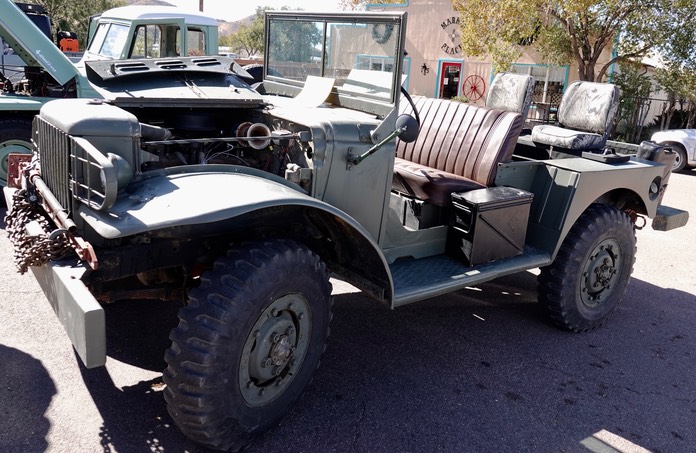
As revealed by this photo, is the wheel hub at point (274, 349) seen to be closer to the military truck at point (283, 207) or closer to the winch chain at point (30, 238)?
the military truck at point (283, 207)

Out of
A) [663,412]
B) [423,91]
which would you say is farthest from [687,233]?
[423,91]

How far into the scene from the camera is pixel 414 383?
3.55 m

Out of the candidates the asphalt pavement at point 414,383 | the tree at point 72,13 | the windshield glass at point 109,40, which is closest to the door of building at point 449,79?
the tree at point 72,13

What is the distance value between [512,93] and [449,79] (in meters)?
16.1

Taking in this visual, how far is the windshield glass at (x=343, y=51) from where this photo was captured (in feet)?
11.5

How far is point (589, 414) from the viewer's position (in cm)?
340

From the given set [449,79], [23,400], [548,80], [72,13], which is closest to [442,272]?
[23,400]

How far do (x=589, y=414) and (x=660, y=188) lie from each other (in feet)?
7.65

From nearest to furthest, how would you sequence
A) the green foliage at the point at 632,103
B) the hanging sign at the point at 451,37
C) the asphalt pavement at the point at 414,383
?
the asphalt pavement at the point at 414,383
the green foliage at the point at 632,103
the hanging sign at the point at 451,37

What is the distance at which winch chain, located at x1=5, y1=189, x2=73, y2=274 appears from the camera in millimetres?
2641

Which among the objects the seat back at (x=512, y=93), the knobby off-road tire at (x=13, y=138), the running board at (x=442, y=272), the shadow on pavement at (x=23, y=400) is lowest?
the shadow on pavement at (x=23, y=400)

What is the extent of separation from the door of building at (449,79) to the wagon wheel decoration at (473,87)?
1.03 feet

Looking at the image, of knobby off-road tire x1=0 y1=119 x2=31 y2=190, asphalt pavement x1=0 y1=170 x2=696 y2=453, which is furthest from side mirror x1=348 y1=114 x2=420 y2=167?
knobby off-road tire x1=0 y1=119 x2=31 y2=190

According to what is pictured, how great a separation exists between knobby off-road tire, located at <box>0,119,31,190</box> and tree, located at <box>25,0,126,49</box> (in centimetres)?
1761
